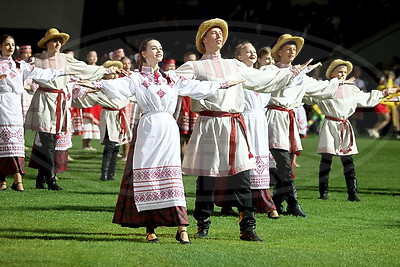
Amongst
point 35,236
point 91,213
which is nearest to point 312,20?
point 91,213

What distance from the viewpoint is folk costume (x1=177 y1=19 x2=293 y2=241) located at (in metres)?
8.86

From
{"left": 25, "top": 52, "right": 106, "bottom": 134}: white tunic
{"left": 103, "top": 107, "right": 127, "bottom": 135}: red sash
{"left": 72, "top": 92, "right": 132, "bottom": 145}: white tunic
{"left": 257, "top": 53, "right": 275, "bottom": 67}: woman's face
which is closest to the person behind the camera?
{"left": 257, "top": 53, "right": 275, "bottom": 67}: woman's face

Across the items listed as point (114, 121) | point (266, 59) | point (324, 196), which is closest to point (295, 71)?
point (266, 59)

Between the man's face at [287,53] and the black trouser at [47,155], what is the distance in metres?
3.47

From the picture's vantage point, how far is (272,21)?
26.0 metres

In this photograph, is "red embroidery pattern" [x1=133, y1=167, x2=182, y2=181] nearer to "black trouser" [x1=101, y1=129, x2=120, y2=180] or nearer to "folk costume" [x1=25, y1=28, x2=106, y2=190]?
"folk costume" [x1=25, y1=28, x2=106, y2=190]

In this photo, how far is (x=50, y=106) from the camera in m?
12.6

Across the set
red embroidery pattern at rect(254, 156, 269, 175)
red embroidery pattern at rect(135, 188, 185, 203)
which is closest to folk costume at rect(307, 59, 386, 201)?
red embroidery pattern at rect(254, 156, 269, 175)

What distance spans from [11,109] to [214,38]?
373 centimetres

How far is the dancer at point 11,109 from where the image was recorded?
11.3 metres

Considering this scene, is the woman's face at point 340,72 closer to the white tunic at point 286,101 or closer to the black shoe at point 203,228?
the white tunic at point 286,101

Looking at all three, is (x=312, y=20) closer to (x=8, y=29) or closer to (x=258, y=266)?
(x=8, y=29)

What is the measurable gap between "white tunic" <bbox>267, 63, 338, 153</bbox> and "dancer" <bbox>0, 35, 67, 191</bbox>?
8.44 ft

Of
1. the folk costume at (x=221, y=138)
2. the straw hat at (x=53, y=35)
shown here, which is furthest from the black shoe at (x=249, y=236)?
the straw hat at (x=53, y=35)
